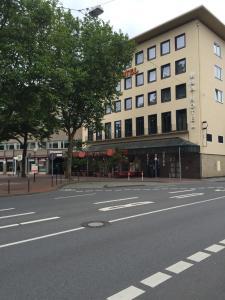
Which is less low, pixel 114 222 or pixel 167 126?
pixel 167 126

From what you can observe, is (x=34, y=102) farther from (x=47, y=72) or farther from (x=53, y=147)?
(x=53, y=147)

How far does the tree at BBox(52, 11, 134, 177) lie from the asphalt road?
73.6ft

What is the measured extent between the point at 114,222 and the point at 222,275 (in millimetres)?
4886

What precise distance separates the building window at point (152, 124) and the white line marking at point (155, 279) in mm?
38104

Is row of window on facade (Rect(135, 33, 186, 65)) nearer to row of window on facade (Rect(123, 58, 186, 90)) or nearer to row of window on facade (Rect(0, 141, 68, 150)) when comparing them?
row of window on facade (Rect(123, 58, 186, 90))

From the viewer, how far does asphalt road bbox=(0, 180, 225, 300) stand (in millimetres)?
4770

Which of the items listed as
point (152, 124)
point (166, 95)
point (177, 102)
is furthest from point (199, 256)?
point (152, 124)

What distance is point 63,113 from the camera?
111ft

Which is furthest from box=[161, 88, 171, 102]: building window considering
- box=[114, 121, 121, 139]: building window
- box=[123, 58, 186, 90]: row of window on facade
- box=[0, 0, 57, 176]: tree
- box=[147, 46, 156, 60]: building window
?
box=[0, 0, 57, 176]: tree

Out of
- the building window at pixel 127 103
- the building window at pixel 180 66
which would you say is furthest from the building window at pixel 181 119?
the building window at pixel 127 103

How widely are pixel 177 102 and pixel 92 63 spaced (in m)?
12.6

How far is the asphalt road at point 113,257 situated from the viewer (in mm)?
4770

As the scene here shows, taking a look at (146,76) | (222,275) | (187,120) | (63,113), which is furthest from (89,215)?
(146,76)

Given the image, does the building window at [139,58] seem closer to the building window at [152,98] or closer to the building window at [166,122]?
the building window at [152,98]
